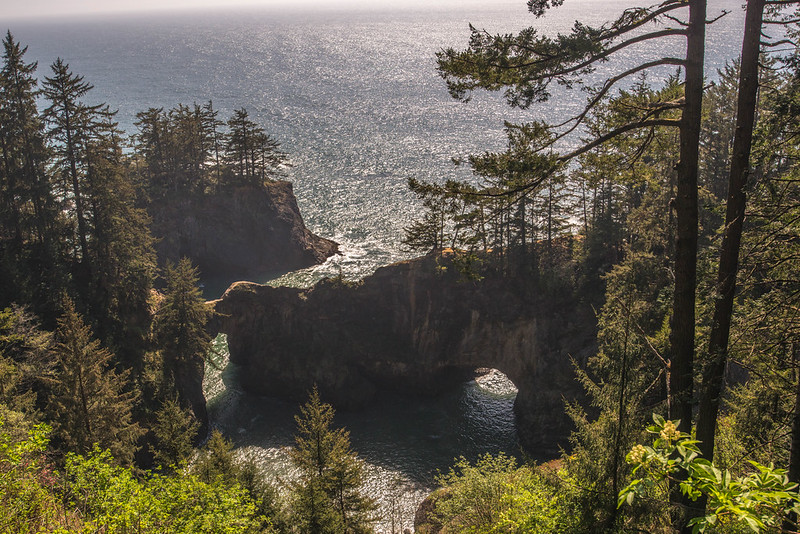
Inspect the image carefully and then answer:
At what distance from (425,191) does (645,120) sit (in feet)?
15.7

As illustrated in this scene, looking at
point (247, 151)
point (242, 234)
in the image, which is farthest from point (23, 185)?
point (247, 151)

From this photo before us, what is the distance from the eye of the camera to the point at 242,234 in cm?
6894

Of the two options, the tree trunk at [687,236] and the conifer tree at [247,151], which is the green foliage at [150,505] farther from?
the conifer tree at [247,151]

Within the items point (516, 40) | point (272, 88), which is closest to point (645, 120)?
point (516, 40)

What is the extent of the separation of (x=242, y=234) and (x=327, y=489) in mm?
50036

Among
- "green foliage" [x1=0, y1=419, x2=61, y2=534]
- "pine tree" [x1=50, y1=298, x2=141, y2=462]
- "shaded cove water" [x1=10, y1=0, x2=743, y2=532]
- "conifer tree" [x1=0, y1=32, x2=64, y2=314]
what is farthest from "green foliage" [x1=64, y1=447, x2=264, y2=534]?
"conifer tree" [x1=0, y1=32, x2=64, y2=314]

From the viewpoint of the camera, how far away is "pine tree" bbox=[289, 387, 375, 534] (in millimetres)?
23359

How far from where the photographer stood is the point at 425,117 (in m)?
117

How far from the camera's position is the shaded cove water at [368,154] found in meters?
40.8

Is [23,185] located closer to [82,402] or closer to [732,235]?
[82,402]

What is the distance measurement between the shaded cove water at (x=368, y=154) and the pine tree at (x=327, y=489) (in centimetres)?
770

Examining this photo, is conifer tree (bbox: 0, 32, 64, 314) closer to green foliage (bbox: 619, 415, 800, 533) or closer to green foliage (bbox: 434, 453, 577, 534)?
green foliage (bbox: 434, 453, 577, 534)

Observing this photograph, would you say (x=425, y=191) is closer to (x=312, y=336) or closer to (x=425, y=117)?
(x=312, y=336)

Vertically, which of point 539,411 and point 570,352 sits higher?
point 570,352
